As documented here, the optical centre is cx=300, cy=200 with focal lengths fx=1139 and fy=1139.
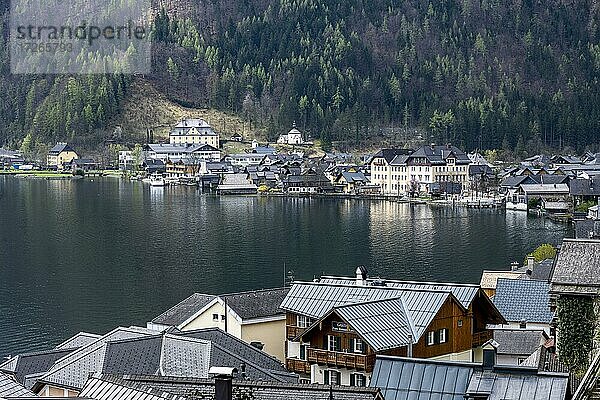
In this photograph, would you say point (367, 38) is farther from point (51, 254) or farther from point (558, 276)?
point (558, 276)

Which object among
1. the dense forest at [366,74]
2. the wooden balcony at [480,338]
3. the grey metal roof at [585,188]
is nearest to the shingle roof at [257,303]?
the wooden balcony at [480,338]

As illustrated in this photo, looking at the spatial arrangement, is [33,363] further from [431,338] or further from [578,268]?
[578,268]

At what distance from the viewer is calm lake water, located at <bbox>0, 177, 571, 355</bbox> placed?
17688mm

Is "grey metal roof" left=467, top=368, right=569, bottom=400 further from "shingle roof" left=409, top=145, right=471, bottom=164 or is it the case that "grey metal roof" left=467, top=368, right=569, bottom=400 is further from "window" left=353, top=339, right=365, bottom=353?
"shingle roof" left=409, top=145, right=471, bottom=164

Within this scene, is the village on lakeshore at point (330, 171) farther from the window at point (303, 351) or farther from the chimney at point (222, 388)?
the chimney at point (222, 388)

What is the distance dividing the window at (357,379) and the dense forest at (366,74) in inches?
1991

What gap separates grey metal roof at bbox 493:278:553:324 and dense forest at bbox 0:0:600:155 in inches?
1824

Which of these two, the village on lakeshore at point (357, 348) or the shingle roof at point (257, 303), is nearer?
the village on lakeshore at point (357, 348)

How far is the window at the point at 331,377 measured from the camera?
8197 millimetres

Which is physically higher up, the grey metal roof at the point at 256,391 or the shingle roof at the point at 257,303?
the grey metal roof at the point at 256,391

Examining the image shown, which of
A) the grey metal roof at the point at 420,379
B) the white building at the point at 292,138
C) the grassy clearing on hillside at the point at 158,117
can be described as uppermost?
the grassy clearing on hillside at the point at 158,117

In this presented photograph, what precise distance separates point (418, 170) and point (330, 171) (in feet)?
14.7

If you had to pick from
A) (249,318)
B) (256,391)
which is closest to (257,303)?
(249,318)

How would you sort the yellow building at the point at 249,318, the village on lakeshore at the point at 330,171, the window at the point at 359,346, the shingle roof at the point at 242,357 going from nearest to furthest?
the shingle roof at the point at 242,357
the window at the point at 359,346
the yellow building at the point at 249,318
the village on lakeshore at the point at 330,171
